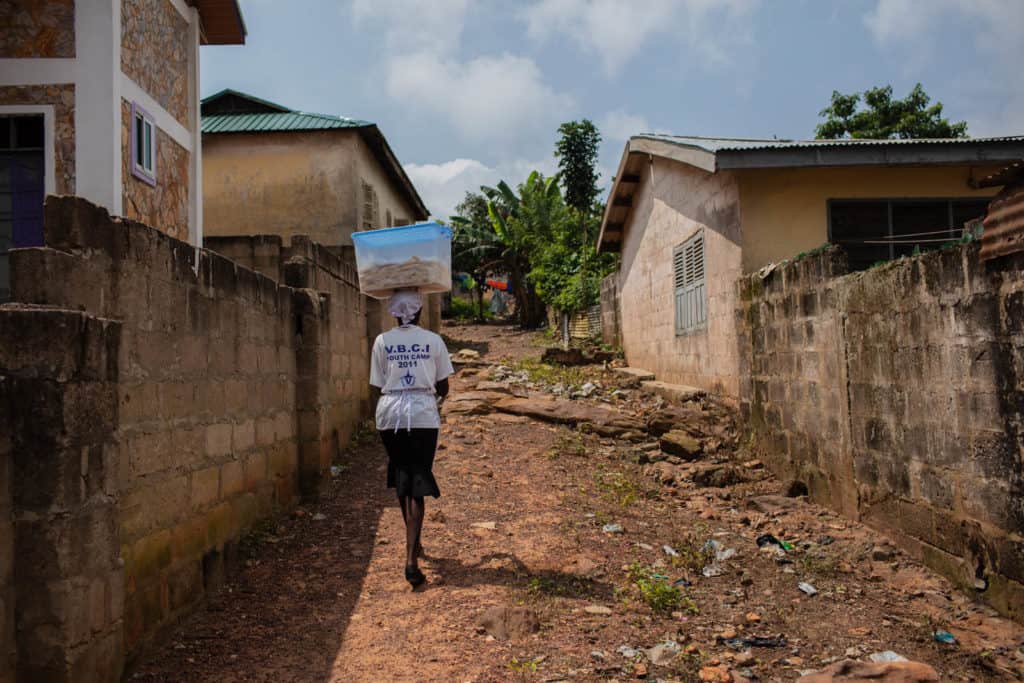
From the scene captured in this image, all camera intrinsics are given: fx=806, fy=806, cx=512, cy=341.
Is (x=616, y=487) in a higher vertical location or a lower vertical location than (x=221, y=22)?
lower

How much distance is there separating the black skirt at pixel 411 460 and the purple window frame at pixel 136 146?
574 centimetres

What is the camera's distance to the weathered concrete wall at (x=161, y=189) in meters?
8.75

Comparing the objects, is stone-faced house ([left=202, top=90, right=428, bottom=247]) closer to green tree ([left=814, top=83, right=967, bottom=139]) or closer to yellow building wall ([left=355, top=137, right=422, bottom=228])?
yellow building wall ([left=355, top=137, right=422, bottom=228])

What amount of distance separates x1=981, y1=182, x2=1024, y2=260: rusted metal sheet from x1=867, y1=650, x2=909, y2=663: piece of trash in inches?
84.3

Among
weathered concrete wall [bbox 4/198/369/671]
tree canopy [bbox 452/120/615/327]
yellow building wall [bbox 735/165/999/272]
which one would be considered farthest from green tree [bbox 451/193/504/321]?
weathered concrete wall [bbox 4/198/369/671]

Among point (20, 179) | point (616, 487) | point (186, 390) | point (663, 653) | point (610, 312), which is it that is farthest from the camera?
point (610, 312)

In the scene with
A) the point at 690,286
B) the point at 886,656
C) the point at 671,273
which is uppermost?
the point at 671,273

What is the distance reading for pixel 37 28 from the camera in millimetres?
8297

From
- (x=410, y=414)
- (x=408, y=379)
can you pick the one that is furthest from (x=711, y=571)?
(x=408, y=379)

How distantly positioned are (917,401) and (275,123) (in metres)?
13.3

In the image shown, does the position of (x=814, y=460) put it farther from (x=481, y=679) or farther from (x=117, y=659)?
(x=117, y=659)

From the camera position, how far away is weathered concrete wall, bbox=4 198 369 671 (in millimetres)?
3469

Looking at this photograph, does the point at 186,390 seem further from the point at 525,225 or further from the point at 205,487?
the point at 525,225

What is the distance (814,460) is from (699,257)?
439 cm
